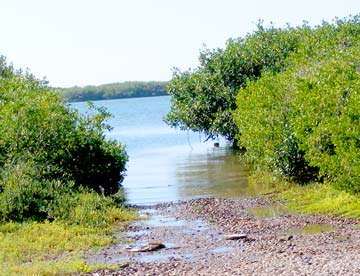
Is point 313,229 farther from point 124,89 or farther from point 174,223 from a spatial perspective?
point 124,89

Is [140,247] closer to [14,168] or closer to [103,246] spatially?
[103,246]

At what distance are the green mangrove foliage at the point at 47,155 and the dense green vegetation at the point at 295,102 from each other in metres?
5.34

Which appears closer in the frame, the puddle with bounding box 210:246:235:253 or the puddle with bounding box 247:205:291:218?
the puddle with bounding box 210:246:235:253

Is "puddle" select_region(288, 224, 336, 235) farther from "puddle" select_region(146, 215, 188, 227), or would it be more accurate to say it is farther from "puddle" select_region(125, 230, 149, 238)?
"puddle" select_region(125, 230, 149, 238)

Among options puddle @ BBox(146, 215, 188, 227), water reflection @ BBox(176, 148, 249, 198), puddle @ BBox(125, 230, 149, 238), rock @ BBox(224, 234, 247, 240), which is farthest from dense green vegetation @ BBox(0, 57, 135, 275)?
water reflection @ BBox(176, 148, 249, 198)

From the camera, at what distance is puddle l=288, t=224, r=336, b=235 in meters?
17.0

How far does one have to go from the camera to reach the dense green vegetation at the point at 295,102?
19538 millimetres

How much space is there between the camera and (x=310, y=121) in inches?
838

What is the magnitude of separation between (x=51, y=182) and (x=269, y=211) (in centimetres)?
613

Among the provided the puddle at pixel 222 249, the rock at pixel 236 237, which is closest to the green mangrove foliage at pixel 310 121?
the rock at pixel 236 237

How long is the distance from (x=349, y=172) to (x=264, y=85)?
843cm

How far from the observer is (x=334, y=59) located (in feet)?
74.5

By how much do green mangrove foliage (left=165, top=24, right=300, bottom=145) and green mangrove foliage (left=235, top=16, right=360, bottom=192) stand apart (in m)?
10.6

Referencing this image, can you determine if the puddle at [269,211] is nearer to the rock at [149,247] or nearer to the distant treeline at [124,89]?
the rock at [149,247]
